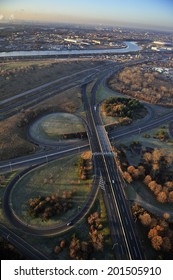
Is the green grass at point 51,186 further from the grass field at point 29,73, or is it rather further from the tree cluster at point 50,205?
the grass field at point 29,73

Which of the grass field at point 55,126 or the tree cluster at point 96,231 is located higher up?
the grass field at point 55,126

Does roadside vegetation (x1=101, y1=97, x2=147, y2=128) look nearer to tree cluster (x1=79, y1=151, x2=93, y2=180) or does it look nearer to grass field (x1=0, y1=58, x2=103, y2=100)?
tree cluster (x1=79, y1=151, x2=93, y2=180)

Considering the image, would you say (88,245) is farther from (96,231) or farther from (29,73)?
(29,73)

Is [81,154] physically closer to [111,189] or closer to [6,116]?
[111,189]

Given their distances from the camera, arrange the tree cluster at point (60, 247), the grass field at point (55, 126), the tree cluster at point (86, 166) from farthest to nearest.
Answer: the grass field at point (55, 126) < the tree cluster at point (86, 166) < the tree cluster at point (60, 247)

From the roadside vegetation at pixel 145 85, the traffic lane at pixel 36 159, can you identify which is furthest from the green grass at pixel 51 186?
the roadside vegetation at pixel 145 85

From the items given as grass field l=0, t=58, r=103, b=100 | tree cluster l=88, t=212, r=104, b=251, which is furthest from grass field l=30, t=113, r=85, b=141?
tree cluster l=88, t=212, r=104, b=251

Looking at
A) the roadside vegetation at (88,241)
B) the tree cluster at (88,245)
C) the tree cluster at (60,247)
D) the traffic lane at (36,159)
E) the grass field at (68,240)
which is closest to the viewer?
the tree cluster at (88,245)

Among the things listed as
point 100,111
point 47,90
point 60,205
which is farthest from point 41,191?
point 47,90
